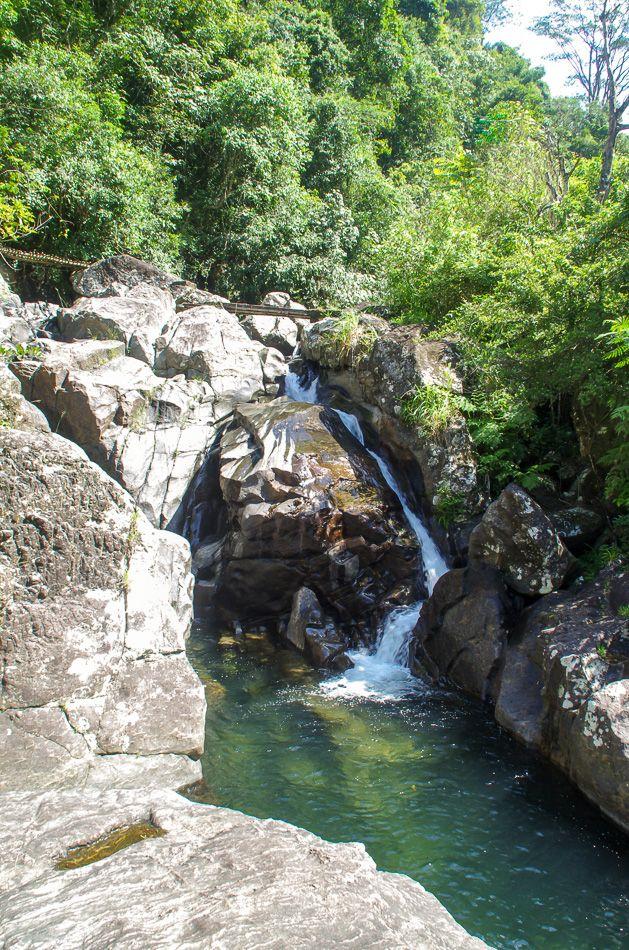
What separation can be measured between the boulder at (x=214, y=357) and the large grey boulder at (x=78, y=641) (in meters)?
7.44

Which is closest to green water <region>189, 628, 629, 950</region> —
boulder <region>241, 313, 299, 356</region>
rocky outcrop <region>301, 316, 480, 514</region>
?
rocky outcrop <region>301, 316, 480, 514</region>

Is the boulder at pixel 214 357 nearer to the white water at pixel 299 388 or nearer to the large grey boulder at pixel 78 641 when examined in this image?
the white water at pixel 299 388

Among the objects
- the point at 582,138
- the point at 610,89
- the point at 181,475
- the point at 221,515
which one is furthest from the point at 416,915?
the point at 582,138

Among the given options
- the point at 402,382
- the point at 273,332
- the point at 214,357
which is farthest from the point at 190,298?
the point at 402,382

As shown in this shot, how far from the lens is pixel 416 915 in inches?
135

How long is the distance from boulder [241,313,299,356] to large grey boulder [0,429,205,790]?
32.9ft

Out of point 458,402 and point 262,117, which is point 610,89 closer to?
point 262,117

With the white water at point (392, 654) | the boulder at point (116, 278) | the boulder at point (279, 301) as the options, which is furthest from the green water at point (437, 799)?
the boulder at point (279, 301)

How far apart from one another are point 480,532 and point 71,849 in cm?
605

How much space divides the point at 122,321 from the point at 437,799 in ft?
37.7

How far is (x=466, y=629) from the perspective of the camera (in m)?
8.34

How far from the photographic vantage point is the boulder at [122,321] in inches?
552

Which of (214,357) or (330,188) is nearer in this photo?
(214,357)

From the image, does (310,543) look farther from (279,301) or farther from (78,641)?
(279,301)
